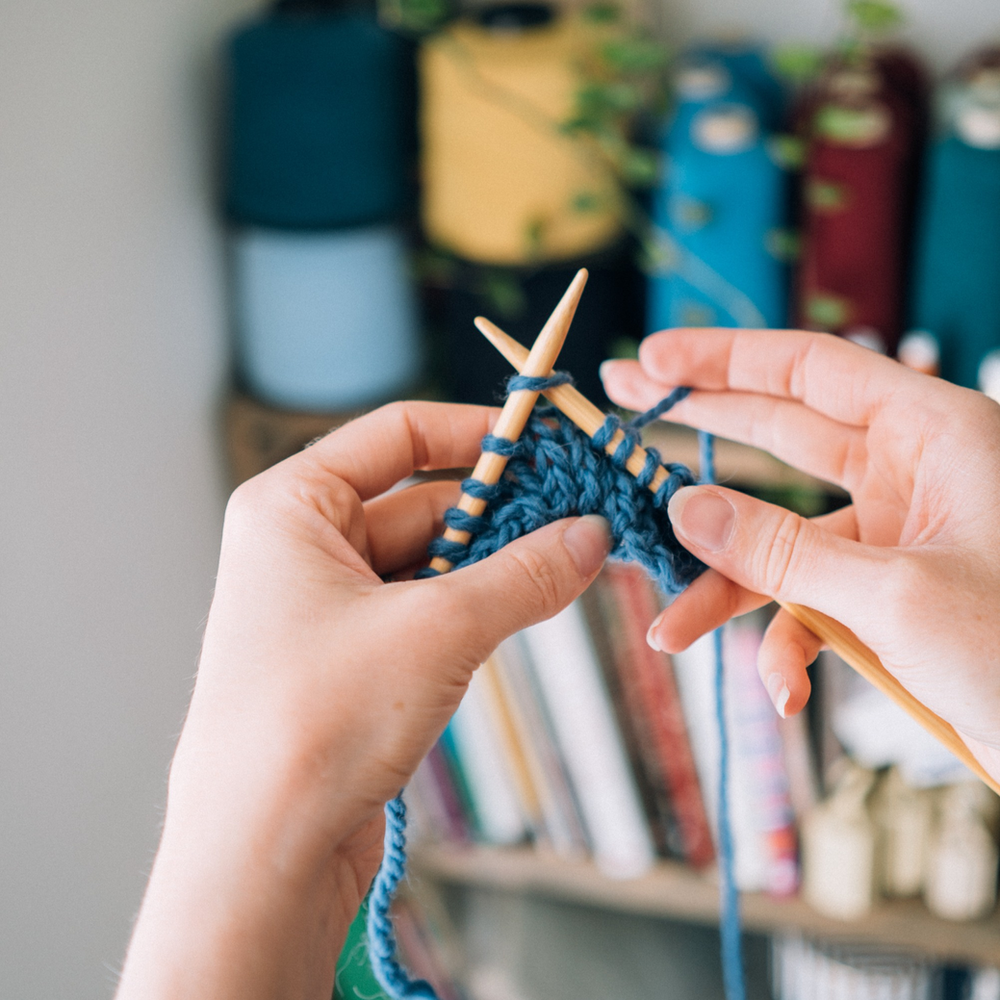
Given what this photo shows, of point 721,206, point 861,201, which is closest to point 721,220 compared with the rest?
point 721,206

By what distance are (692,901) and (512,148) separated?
82cm

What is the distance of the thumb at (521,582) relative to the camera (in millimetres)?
500

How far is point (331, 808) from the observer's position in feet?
1.57

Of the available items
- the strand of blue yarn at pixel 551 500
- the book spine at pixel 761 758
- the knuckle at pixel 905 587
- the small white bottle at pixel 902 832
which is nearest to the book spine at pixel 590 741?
the book spine at pixel 761 758

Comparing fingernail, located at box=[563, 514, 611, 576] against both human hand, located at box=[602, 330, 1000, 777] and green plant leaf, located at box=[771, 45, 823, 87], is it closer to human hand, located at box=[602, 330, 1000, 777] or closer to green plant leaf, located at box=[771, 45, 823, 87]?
human hand, located at box=[602, 330, 1000, 777]

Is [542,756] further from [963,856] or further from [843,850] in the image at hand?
[963,856]

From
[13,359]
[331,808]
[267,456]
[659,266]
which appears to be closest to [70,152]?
[13,359]

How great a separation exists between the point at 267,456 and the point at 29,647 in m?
0.32

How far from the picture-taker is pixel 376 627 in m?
0.49

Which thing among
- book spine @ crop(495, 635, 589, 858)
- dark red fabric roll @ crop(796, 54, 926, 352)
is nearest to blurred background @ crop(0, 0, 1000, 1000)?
dark red fabric roll @ crop(796, 54, 926, 352)

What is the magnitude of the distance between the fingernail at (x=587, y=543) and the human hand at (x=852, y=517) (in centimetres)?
5

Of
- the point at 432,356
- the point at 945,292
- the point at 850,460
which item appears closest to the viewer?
the point at 850,460

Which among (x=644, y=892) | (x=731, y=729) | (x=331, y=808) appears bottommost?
(x=644, y=892)

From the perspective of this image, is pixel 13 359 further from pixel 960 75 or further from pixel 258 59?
pixel 960 75
